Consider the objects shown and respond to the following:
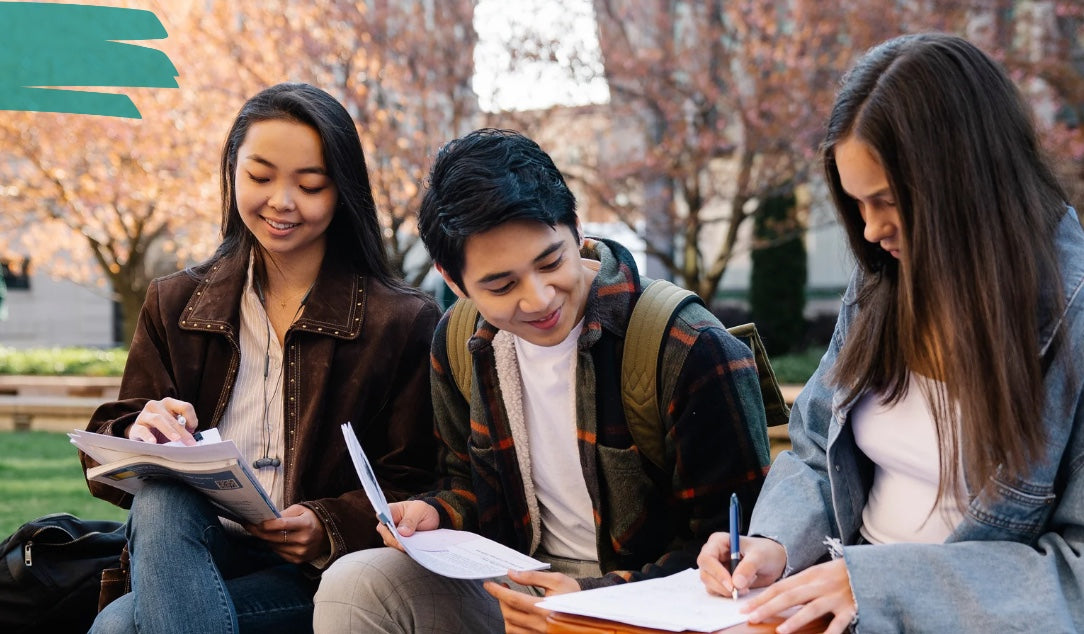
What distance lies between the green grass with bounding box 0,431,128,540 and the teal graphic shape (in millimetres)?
2254

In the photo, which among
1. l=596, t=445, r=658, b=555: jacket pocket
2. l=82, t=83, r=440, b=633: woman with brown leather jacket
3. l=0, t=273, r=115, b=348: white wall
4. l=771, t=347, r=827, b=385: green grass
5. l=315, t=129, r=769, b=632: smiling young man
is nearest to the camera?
l=315, t=129, r=769, b=632: smiling young man

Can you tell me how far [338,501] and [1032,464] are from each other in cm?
157

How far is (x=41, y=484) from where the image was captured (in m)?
6.35

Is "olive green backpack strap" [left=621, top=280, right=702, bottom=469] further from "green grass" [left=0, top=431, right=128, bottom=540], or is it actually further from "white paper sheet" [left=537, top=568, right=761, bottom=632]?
"green grass" [left=0, top=431, right=128, bottom=540]

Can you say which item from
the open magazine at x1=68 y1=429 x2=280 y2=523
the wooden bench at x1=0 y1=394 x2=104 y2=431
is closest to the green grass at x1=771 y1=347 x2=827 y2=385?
the wooden bench at x1=0 y1=394 x2=104 y2=431

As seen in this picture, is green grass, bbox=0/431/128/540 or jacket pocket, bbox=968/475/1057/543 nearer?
jacket pocket, bbox=968/475/1057/543

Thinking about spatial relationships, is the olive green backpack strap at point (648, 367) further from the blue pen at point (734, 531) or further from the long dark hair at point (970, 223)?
the long dark hair at point (970, 223)

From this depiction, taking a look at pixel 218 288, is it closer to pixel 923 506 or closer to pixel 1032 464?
pixel 923 506

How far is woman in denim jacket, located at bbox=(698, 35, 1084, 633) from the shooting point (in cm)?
170

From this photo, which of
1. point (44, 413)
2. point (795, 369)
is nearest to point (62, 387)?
point (44, 413)

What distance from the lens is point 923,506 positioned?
195cm

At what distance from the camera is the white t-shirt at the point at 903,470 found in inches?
75.5

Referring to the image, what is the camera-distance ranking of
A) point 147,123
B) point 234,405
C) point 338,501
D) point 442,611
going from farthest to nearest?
point 147,123 < point 234,405 < point 338,501 < point 442,611

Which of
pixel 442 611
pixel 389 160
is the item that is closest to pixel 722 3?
pixel 389 160
